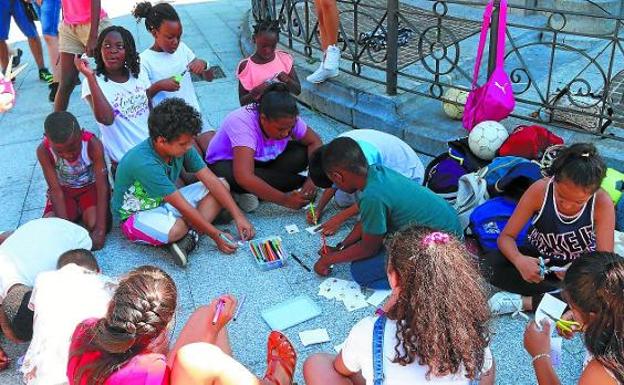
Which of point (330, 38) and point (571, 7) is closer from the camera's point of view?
point (330, 38)

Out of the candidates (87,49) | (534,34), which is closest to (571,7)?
(534,34)

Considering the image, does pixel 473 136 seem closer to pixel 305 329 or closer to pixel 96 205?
pixel 305 329

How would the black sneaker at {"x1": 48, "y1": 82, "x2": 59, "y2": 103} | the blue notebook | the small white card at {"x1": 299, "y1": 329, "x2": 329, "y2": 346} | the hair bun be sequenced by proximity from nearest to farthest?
the small white card at {"x1": 299, "y1": 329, "x2": 329, "y2": 346}, the blue notebook, the hair bun, the black sneaker at {"x1": 48, "y1": 82, "x2": 59, "y2": 103}

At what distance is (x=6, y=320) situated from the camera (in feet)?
8.59

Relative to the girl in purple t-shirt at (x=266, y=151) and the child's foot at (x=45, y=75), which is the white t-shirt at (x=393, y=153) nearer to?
the girl in purple t-shirt at (x=266, y=151)

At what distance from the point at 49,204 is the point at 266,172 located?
1336 mm

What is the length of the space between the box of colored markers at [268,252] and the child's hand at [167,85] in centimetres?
126

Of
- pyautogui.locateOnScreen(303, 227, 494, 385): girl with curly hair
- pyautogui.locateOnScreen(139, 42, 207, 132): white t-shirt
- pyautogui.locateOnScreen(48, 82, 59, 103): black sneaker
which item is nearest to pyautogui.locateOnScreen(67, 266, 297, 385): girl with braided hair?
pyautogui.locateOnScreen(303, 227, 494, 385): girl with curly hair

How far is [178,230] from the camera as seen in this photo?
3.34 metres

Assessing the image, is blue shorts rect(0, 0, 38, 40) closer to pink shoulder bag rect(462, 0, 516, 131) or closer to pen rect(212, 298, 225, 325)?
pink shoulder bag rect(462, 0, 516, 131)

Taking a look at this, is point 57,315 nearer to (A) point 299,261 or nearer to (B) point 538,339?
(A) point 299,261

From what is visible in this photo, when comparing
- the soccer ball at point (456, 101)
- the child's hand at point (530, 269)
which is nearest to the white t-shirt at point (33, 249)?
the child's hand at point (530, 269)

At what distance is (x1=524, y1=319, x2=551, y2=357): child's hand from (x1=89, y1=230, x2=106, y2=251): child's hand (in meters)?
2.42

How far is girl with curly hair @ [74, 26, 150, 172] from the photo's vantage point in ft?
11.9
